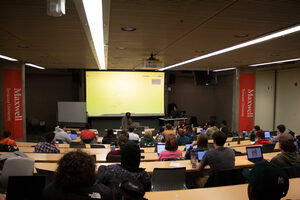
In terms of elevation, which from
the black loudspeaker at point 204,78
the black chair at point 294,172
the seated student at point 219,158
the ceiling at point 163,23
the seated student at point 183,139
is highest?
the ceiling at point 163,23

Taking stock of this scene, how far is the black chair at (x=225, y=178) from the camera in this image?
9.92 feet

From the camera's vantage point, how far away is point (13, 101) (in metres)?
8.67

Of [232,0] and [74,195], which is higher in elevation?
[232,0]

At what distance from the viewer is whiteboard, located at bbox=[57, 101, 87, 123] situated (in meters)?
11.9

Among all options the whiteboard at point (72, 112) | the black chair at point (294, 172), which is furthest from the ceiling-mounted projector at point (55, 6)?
the whiteboard at point (72, 112)

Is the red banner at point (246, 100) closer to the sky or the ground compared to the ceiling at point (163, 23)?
closer to the ground

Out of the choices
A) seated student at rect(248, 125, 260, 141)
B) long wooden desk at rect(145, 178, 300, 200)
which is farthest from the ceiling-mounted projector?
seated student at rect(248, 125, 260, 141)

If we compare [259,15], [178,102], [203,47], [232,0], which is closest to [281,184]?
[232,0]

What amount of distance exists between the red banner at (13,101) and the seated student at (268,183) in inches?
367

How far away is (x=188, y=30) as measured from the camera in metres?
3.96

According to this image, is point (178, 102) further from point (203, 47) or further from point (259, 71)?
point (203, 47)

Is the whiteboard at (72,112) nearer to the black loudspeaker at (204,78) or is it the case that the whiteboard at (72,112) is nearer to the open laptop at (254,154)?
the black loudspeaker at (204,78)

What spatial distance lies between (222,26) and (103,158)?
320 cm

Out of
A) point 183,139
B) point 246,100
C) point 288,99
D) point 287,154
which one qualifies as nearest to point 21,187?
point 287,154
